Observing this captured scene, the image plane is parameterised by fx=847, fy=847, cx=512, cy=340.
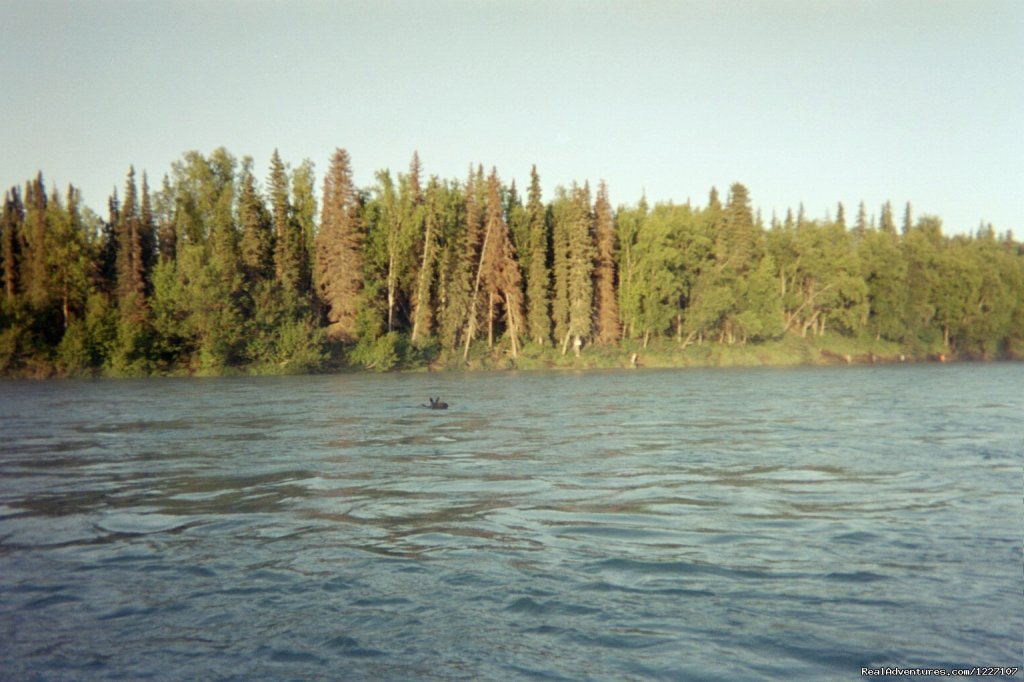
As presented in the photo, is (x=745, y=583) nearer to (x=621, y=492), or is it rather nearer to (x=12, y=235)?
(x=621, y=492)

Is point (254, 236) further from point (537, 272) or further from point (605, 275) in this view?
point (605, 275)

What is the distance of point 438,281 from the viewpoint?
3428 inches

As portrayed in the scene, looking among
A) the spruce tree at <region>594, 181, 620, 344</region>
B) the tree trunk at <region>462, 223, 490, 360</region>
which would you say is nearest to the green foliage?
the tree trunk at <region>462, 223, 490, 360</region>

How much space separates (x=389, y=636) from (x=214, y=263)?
230ft

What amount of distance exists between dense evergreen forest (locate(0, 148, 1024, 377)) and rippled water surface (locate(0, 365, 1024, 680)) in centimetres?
4782

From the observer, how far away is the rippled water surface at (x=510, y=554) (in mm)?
8508

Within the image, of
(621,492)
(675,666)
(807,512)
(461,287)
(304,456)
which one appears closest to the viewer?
(675,666)

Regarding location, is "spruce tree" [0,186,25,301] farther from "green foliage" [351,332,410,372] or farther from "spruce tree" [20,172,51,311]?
"green foliage" [351,332,410,372]

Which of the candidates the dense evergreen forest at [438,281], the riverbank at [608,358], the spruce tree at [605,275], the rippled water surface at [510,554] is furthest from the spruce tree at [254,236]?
the rippled water surface at [510,554]

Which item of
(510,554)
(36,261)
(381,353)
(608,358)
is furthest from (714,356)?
(510,554)

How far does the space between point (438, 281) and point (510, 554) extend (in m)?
75.9

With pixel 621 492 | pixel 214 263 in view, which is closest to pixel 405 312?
pixel 214 263

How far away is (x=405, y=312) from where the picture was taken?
288 feet

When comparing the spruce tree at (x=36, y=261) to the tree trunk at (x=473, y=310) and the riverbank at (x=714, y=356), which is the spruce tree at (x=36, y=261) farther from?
the tree trunk at (x=473, y=310)
